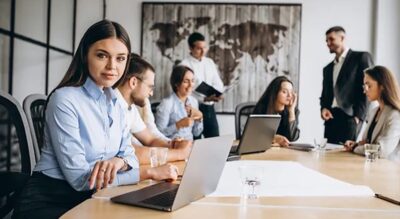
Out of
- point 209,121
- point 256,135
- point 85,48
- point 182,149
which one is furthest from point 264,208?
point 209,121

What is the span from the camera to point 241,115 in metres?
3.46

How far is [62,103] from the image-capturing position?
4.26 ft

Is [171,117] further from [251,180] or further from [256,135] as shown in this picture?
[251,180]

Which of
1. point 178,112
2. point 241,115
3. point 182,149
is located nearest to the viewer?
point 182,149

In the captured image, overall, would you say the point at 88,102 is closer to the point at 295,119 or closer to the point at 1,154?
the point at 1,154

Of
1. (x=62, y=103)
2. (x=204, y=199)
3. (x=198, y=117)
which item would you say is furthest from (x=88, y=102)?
(x=198, y=117)

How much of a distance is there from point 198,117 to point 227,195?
84.7 inches

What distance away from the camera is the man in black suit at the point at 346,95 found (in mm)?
3605

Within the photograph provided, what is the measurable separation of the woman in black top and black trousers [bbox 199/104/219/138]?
1.09 metres

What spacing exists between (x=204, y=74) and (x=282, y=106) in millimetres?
1476

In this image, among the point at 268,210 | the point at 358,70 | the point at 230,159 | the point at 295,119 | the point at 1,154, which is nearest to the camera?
the point at 268,210

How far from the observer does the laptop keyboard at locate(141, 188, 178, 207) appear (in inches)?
39.0

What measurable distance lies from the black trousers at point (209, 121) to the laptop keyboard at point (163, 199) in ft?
10.2

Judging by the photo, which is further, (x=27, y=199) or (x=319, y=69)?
(x=319, y=69)
